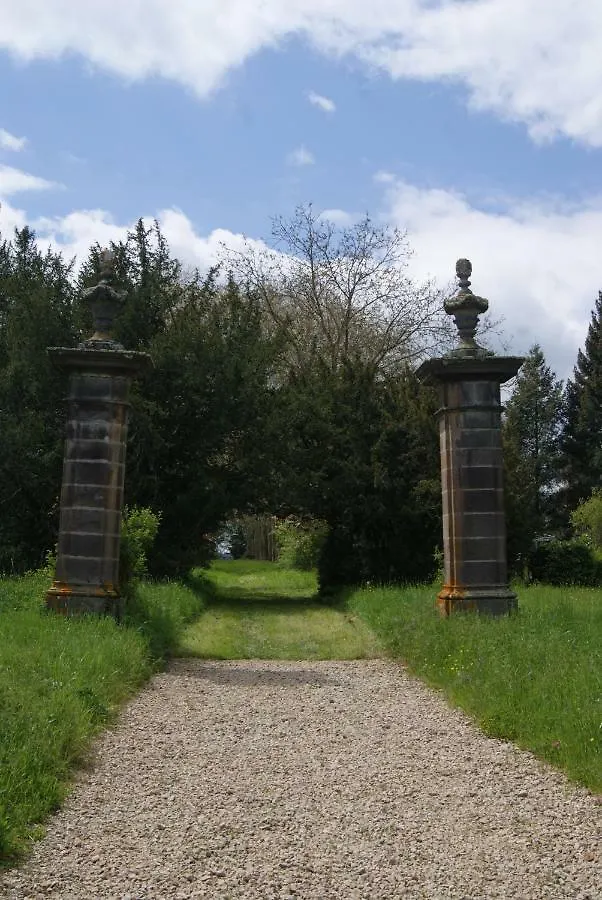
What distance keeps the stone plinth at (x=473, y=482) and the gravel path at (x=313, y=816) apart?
12.5 feet

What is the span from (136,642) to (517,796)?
16.1 feet

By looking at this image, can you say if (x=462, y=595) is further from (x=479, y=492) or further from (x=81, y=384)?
(x=81, y=384)

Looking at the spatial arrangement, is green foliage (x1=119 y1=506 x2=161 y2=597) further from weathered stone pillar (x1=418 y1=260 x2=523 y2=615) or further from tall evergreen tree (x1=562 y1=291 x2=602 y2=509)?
tall evergreen tree (x1=562 y1=291 x2=602 y2=509)

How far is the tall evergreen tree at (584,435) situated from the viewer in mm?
43688

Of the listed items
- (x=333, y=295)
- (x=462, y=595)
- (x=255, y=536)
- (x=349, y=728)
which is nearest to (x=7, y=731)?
(x=349, y=728)

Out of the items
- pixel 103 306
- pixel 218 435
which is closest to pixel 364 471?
pixel 218 435

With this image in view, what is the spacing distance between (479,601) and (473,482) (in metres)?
1.48

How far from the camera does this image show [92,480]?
1010cm

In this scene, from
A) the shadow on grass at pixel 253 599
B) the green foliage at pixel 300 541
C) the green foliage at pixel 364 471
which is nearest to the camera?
the shadow on grass at pixel 253 599

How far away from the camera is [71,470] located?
10.2 metres

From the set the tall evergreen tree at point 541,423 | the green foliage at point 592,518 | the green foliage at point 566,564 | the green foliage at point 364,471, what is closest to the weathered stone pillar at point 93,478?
the green foliage at point 364,471

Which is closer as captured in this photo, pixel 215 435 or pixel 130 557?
pixel 130 557

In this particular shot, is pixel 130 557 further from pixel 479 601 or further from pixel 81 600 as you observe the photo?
pixel 479 601

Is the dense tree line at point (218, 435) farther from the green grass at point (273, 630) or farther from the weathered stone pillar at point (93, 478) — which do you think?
the weathered stone pillar at point (93, 478)
